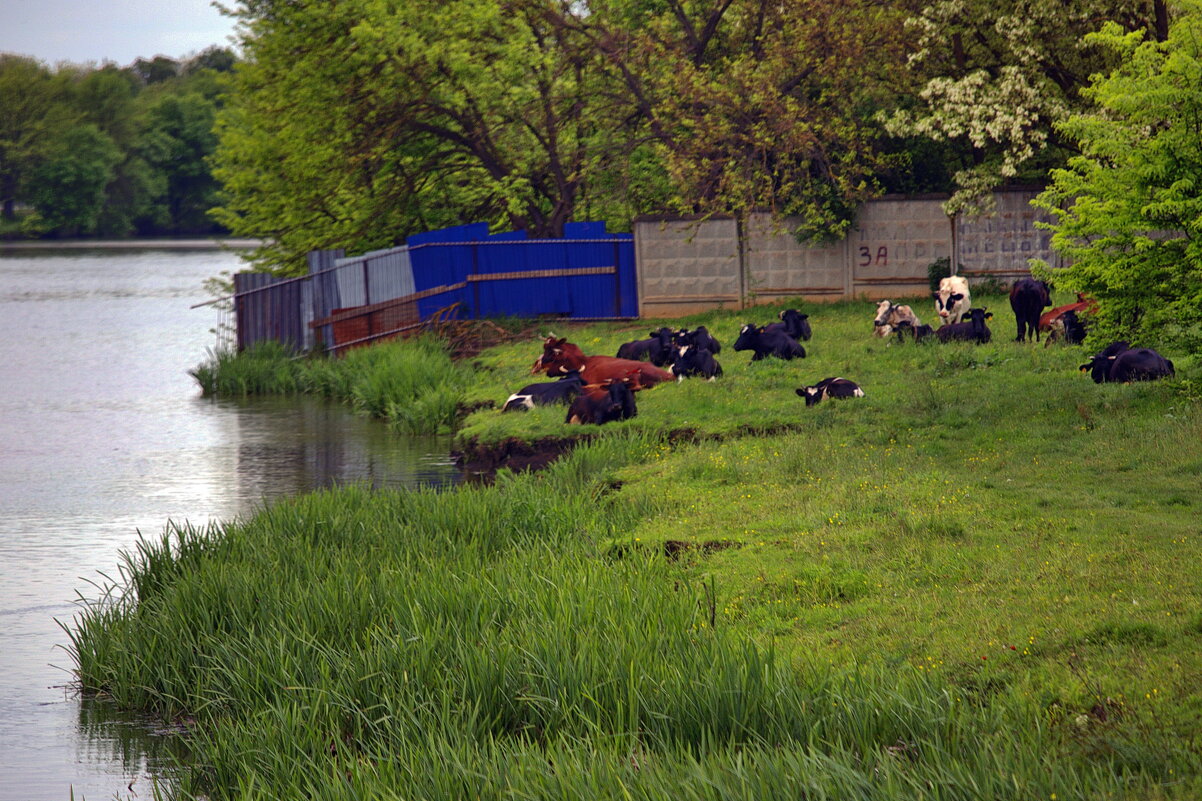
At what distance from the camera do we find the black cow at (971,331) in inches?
734

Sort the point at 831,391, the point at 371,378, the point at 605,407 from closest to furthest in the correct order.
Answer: the point at 831,391 < the point at 605,407 < the point at 371,378

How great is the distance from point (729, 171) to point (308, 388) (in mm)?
9458

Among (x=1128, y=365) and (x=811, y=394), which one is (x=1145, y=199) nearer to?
(x=1128, y=365)

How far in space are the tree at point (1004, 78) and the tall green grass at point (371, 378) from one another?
1113 cm

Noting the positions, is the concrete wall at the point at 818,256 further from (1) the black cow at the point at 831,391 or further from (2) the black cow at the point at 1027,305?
(1) the black cow at the point at 831,391

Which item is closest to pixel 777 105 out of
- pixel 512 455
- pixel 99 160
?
pixel 512 455

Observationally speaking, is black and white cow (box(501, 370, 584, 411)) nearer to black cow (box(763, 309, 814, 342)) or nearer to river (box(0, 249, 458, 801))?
river (box(0, 249, 458, 801))

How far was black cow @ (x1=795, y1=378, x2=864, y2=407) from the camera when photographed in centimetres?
1559

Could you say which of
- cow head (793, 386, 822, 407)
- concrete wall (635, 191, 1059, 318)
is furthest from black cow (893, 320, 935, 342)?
concrete wall (635, 191, 1059, 318)

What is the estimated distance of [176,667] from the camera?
877 cm

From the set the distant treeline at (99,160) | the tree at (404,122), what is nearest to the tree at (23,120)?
the distant treeline at (99,160)

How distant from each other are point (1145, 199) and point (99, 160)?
111178mm

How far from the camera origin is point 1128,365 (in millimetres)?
14273

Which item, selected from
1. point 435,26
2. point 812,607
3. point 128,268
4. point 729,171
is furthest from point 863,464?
point 128,268
